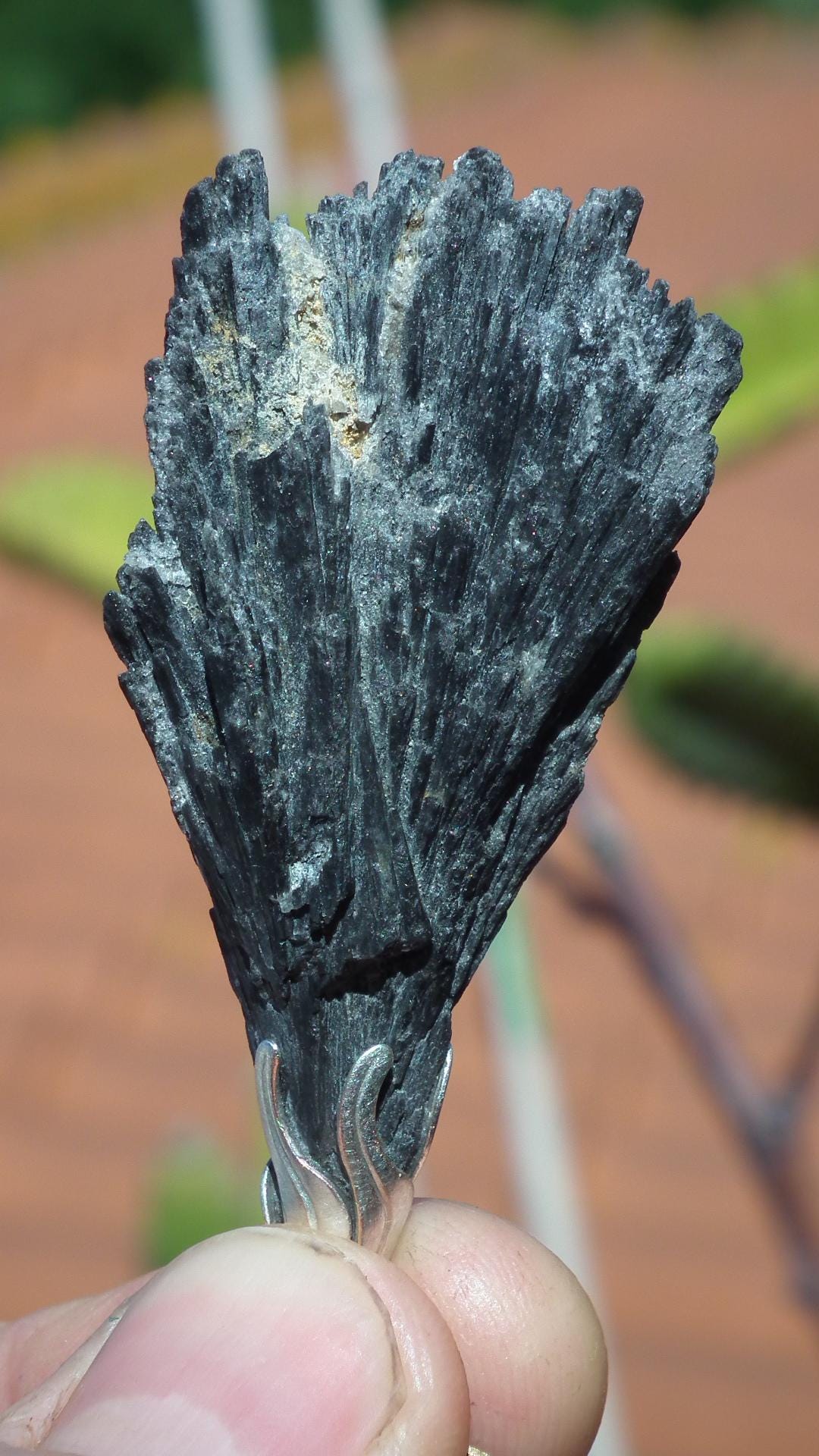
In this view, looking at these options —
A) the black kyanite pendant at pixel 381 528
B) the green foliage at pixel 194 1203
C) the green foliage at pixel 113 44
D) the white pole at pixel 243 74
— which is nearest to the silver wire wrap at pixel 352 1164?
the black kyanite pendant at pixel 381 528

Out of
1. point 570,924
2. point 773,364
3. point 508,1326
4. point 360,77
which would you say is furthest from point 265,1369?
point 570,924

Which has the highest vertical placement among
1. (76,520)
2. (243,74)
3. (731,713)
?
(243,74)

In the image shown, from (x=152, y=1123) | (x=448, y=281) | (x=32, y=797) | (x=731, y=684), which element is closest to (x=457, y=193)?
(x=448, y=281)

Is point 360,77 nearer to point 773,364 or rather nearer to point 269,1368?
point 773,364

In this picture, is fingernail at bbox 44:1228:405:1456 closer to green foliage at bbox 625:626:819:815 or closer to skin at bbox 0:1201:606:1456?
skin at bbox 0:1201:606:1456

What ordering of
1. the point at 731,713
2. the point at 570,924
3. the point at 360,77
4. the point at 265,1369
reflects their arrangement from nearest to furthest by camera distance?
the point at 265,1369, the point at 731,713, the point at 360,77, the point at 570,924

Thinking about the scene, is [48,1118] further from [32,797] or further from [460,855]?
[460,855]
